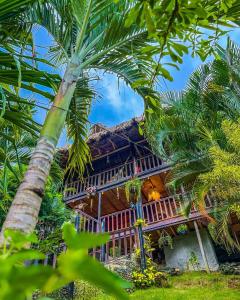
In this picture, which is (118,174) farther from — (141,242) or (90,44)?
(90,44)

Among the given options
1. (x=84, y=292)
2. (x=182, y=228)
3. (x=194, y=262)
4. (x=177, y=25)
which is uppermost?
(x=182, y=228)

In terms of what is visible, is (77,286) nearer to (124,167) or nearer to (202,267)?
(202,267)

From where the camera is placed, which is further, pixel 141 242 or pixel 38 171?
pixel 141 242

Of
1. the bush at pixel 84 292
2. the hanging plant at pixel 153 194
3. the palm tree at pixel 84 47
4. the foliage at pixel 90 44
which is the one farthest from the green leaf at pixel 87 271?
the hanging plant at pixel 153 194

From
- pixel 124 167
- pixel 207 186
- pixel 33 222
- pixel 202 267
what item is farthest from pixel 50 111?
pixel 124 167

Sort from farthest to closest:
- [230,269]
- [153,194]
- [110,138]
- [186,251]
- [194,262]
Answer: [153,194] → [110,138] → [186,251] → [194,262] → [230,269]

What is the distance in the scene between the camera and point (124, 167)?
39.5ft

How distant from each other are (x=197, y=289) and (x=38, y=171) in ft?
22.9

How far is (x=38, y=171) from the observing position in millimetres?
1330

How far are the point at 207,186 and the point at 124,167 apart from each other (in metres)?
Answer: 6.10

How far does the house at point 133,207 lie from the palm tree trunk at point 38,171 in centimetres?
651

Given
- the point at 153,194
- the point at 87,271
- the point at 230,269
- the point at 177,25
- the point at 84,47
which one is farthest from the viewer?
the point at 153,194

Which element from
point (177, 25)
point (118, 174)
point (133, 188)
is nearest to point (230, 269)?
point (133, 188)

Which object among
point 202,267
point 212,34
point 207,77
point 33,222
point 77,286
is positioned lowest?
point 33,222
